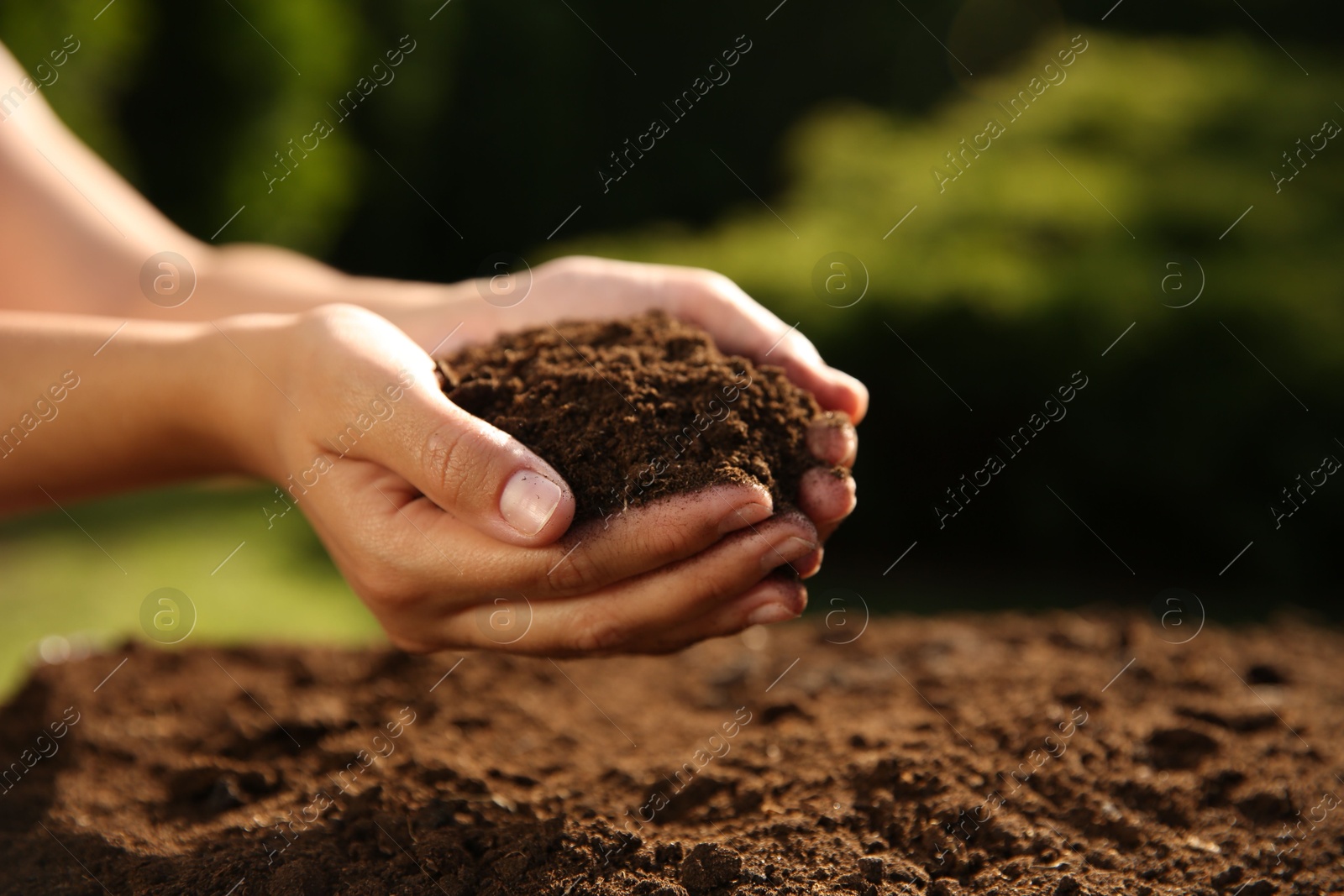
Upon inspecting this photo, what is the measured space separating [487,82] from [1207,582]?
25.9ft

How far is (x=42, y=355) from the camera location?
2.00 meters

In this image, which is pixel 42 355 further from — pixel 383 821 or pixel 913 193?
pixel 913 193

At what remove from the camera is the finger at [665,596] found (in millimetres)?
1708

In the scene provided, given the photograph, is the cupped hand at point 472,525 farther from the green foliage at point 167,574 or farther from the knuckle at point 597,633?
the green foliage at point 167,574

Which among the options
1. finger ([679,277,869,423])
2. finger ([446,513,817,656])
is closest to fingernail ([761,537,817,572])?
finger ([446,513,817,656])

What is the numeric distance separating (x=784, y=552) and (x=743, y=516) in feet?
0.36

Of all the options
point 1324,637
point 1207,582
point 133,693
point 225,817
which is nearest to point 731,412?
point 225,817

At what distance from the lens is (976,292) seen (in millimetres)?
4828

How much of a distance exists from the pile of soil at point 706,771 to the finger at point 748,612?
361 mm

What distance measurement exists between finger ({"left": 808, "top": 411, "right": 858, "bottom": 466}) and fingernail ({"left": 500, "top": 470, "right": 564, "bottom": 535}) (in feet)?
1.77

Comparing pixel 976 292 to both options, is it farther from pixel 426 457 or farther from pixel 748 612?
pixel 426 457

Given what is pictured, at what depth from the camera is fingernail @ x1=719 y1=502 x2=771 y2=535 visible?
167 cm

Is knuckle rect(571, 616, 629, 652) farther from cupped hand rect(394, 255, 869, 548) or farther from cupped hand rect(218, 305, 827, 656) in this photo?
cupped hand rect(394, 255, 869, 548)

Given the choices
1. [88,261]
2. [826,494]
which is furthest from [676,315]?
[88,261]
